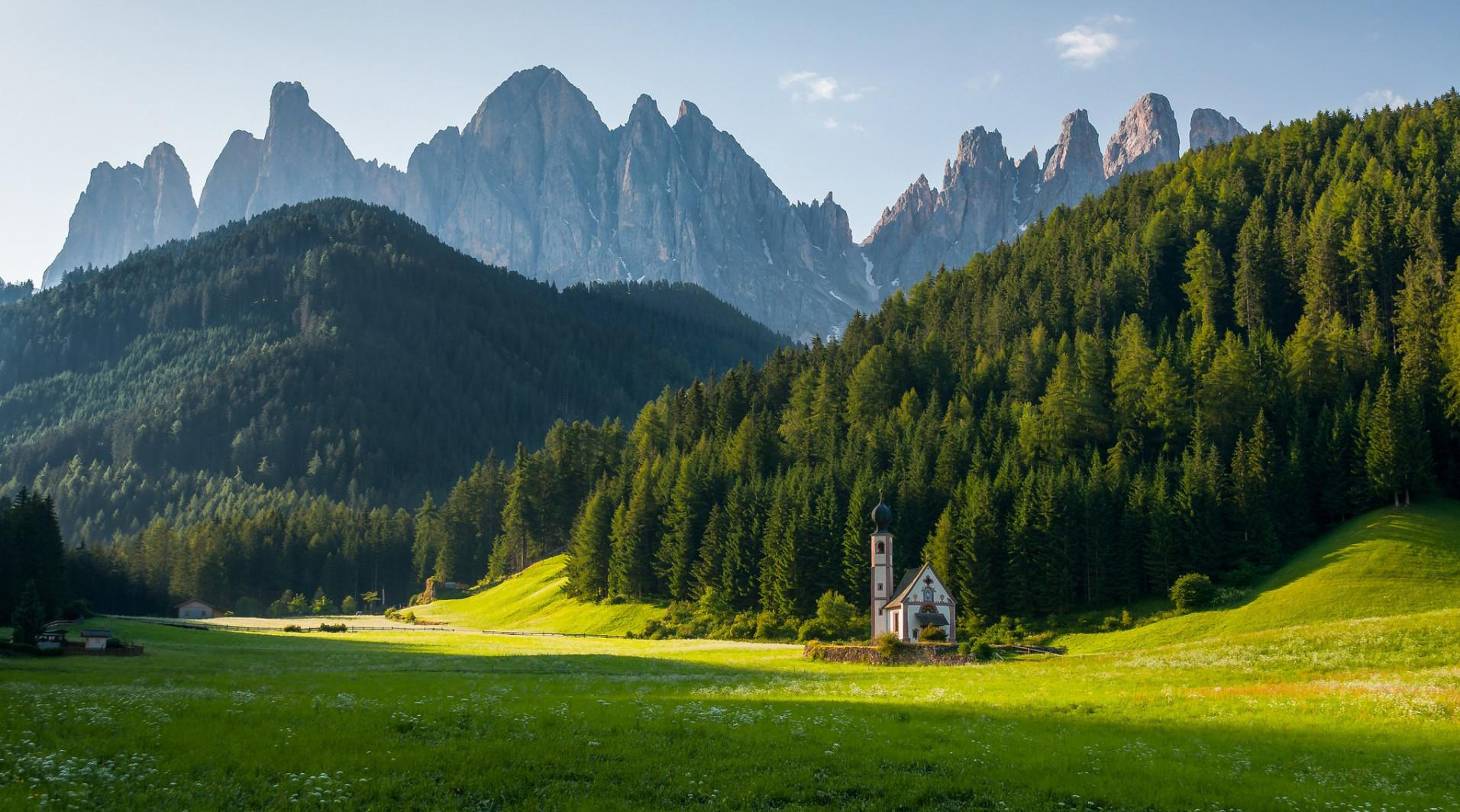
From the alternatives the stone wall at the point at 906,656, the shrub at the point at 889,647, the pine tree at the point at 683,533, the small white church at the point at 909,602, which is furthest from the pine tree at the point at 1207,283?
the shrub at the point at 889,647

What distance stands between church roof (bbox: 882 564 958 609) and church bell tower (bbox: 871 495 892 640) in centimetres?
94

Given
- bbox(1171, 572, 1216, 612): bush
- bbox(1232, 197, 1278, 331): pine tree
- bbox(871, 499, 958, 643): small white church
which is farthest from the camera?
bbox(1232, 197, 1278, 331): pine tree

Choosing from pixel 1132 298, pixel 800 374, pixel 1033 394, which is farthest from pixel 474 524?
pixel 1132 298

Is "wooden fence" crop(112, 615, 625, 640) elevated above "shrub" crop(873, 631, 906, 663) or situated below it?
below

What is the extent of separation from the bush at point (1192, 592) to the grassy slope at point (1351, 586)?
8.74 feet

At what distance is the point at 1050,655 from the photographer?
63.6m

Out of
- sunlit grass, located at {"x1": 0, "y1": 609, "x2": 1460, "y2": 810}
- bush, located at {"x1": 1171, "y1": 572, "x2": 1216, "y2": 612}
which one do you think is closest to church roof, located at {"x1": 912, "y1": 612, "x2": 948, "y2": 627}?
bush, located at {"x1": 1171, "y1": 572, "x2": 1216, "y2": 612}

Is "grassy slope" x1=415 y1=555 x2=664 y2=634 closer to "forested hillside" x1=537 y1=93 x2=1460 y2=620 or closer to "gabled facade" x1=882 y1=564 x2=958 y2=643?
"forested hillside" x1=537 y1=93 x2=1460 y2=620

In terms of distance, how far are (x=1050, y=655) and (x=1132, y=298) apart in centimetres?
8699

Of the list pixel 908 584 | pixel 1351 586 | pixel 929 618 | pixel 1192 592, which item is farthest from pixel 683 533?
pixel 1351 586

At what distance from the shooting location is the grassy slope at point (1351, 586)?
67875mm

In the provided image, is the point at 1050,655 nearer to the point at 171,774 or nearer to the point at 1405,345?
the point at 171,774

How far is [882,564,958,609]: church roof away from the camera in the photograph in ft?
268

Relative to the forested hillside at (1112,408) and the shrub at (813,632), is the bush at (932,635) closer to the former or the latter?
the forested hillside at (1112,408)
